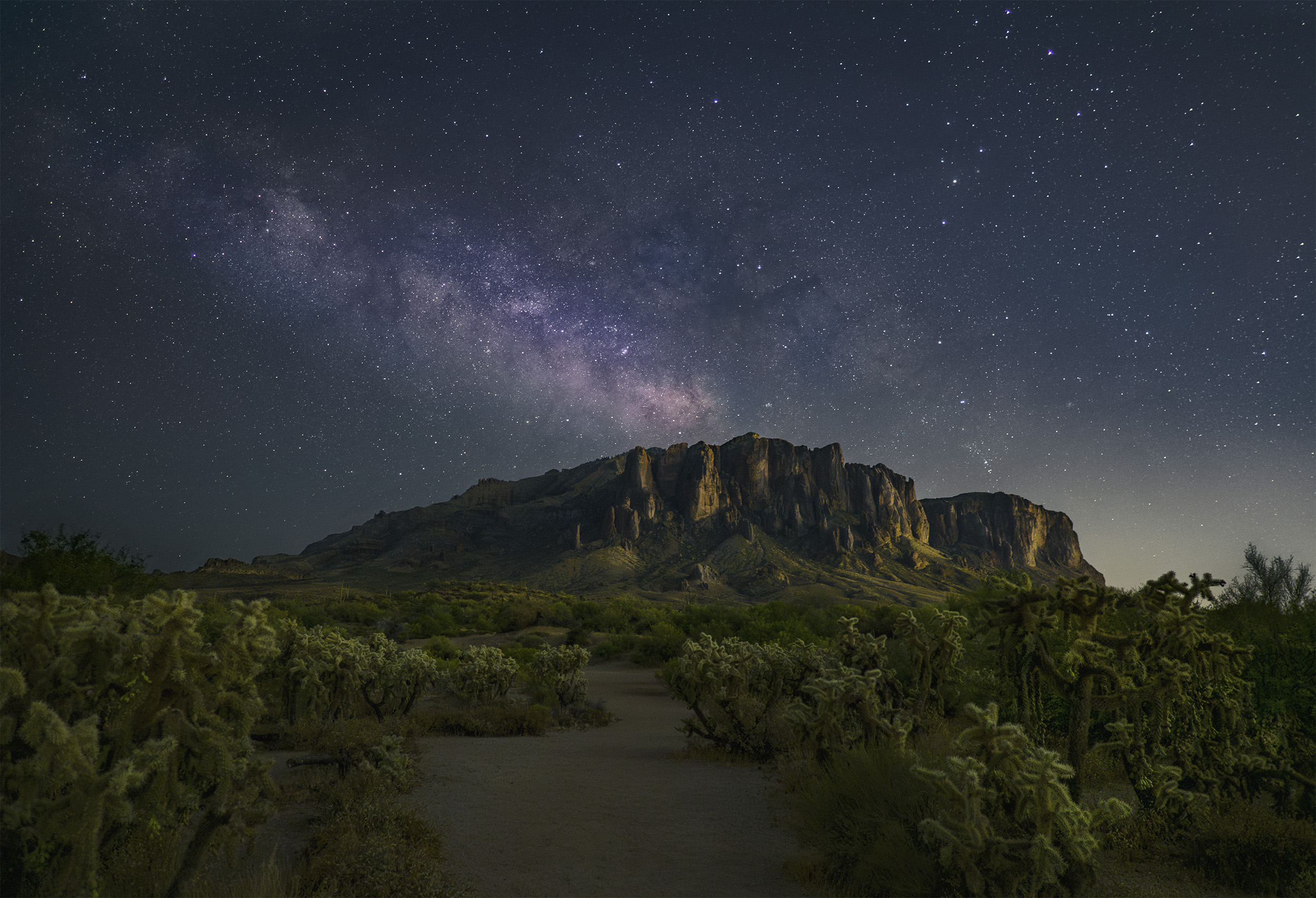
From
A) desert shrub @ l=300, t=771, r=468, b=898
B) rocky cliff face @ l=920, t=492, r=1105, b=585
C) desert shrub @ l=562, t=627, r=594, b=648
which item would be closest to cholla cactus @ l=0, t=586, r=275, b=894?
desert shrub @ l=300, t=771, r=468, b=898

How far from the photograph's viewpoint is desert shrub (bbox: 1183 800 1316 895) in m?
5.58

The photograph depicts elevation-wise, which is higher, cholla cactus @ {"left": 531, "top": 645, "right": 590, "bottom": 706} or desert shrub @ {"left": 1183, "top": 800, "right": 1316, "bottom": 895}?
desert shrub @ {"left": 1183, "top": 800, "right": 1316, "bottom": 895}

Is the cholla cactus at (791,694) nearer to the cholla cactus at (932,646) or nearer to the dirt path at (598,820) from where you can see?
the cholla cactus at (932,646)

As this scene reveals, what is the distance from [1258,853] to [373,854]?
27.9 feet

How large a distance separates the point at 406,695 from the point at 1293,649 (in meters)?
16.5

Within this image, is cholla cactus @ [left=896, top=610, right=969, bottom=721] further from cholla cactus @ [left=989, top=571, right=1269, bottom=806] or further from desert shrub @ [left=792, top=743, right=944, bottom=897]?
desert shrub @ [left=792, top=743, right=944, bottom=897]

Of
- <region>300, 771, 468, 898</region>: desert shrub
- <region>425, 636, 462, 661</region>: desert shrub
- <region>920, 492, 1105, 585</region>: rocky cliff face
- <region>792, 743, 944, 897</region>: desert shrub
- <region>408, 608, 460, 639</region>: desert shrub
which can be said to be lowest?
<region>408, 608, 460, 639</region>: desert shrub

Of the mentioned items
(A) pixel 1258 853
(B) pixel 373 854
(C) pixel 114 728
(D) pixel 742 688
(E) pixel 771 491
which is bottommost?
(B) pixel 373 854

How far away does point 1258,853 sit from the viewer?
575 centimetres

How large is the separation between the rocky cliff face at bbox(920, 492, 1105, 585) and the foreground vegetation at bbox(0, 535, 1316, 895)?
462 feet

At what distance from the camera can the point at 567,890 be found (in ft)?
20.7

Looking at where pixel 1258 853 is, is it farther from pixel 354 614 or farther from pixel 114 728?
pixel 354 614

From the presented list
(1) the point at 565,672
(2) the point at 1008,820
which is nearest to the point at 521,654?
(1) the point at 565,672

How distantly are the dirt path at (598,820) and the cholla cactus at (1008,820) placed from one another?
6.96 feet
